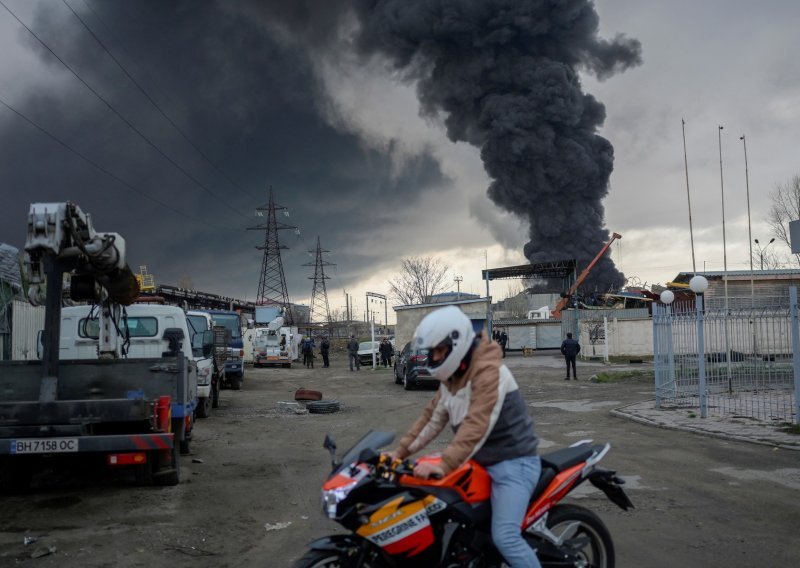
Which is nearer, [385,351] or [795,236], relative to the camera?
[795,236]

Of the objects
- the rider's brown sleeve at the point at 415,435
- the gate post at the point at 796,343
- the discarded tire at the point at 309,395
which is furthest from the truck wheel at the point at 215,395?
the rider's brown sleeve at the point at 415,435

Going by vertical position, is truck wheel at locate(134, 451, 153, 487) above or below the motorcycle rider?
below

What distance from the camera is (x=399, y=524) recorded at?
360cm

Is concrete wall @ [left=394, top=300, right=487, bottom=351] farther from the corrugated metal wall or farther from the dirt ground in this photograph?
the dirt ground

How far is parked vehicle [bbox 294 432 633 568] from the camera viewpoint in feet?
11.8

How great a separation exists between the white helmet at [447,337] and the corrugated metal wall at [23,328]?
1586 centimetres

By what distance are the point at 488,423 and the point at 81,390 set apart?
6.12 meters

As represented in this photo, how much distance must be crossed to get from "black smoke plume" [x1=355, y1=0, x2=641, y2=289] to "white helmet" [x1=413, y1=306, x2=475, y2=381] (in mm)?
47597

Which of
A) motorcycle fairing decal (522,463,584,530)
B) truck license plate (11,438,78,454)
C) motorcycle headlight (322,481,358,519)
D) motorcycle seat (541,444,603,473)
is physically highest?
motorcycle seat (541,444,603,473)

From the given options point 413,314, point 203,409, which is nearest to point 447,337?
point 203,409

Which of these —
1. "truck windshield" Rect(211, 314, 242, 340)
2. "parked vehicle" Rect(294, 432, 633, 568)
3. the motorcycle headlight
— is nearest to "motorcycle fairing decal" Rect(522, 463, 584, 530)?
"parked vehicle" Rect(294, 432, 633, 568)

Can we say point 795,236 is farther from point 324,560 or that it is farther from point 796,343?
point 324,560

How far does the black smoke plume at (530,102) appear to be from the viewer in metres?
50.0

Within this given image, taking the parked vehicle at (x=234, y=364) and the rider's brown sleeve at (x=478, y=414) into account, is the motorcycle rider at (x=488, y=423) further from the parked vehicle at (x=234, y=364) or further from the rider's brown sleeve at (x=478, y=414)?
the parked vehicle at (x=234, y=364)
